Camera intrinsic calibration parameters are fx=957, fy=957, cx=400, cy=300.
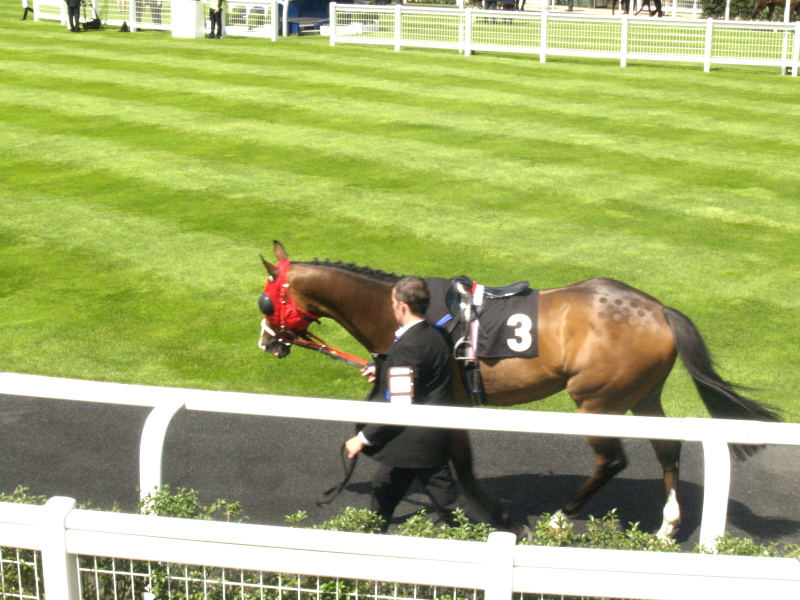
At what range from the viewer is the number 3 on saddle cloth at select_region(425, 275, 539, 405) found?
515 cm

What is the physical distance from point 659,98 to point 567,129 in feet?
10.1

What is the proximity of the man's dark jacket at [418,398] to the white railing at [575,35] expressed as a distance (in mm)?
16488

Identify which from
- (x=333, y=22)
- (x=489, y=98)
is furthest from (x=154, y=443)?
(x=333, y=22)

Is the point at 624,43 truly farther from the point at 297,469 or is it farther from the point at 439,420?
the point at 439,420

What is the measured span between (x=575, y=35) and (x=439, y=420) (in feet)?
62.2

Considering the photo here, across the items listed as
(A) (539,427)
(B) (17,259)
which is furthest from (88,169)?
(A) (539,427)

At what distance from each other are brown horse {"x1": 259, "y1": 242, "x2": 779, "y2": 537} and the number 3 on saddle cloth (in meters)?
0.07

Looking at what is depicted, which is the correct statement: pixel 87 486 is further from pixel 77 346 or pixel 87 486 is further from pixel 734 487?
pixel 734 487

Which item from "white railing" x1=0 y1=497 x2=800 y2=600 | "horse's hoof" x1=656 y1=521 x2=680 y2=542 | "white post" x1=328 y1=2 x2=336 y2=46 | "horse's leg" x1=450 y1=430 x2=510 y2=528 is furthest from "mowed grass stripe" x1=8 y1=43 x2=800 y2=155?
"white railing" x1=0 y1=497 x2=800 y2=600

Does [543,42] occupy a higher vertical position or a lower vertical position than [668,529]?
higher

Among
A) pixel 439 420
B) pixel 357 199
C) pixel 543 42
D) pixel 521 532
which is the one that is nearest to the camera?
pixel 439 420

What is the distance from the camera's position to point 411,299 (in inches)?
182

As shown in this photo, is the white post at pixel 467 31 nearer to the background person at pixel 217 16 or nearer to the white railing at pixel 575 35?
the white railing at pixel 575 35

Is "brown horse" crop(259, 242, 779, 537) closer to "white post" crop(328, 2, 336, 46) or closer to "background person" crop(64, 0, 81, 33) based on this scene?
"white post" crop(328, 2, 336, 46)
